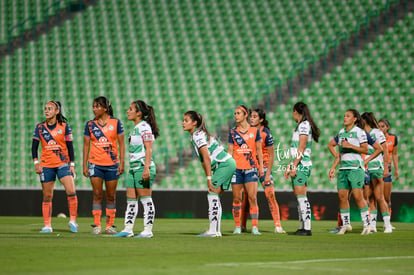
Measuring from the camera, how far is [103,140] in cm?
1180

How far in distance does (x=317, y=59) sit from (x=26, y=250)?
1780cm

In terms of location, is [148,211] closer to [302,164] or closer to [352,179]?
[302,164]

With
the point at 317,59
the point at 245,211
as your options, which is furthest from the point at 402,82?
the point at 245,211

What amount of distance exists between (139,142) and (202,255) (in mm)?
3160

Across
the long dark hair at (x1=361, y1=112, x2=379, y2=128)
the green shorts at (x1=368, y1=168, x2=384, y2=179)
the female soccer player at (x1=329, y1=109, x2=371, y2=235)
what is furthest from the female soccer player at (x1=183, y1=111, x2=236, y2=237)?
the green shorts at (x1=368, y1=168, x2=384, y2=179)

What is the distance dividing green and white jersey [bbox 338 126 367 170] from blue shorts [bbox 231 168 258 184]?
56.9 inches

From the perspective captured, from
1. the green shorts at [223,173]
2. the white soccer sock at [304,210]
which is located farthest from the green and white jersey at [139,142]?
the white soccer sock at [304,210]

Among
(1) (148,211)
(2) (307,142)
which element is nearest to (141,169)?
(1) (148,211)

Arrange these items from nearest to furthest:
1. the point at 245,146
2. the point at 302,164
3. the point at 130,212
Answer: the point at 130,212
the point at 302,164
the point at 245,146

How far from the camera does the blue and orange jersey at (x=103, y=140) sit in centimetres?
1180

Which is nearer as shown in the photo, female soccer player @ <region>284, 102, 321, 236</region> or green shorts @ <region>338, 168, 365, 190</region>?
female soccer player @ <region>284, 102, 321, 236</region>

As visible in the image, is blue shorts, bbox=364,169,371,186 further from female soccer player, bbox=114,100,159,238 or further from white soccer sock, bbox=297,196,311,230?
female soccer player, bbox=114,100,159,238

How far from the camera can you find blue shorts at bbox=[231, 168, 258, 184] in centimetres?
1226

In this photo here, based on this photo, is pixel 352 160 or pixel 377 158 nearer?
pixel 352 160
